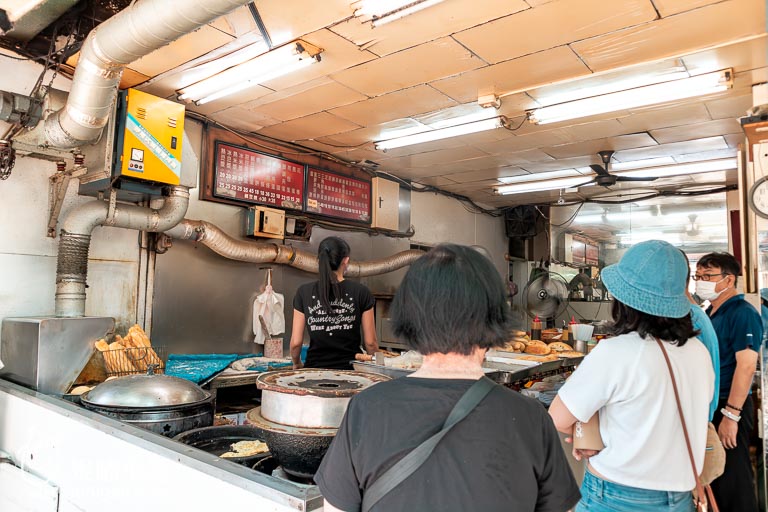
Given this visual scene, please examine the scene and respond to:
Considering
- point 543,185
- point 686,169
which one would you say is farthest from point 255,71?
point 686,169

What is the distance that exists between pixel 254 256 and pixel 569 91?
10.5 feet

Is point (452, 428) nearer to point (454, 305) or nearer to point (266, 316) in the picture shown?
point (454, 305)

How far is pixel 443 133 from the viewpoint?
202 inches

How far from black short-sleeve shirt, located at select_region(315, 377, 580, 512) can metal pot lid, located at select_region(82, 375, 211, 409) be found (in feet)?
5.26

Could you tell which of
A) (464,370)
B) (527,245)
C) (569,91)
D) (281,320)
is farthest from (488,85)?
(527,245)

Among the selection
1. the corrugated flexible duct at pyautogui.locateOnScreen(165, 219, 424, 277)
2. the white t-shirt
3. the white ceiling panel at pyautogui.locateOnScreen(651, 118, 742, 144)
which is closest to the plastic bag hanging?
the corrugated flexible duct at pyautogui.locateOnScreen(165, 219, 424, 277)

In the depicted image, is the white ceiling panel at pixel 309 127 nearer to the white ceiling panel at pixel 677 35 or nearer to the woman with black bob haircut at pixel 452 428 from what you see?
the white ceiling panel at pixel 677 35

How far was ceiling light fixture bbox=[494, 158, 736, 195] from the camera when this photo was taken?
5984 millimetres

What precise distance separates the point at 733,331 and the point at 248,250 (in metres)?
3.91

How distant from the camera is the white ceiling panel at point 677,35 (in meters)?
2.97

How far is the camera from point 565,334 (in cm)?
584

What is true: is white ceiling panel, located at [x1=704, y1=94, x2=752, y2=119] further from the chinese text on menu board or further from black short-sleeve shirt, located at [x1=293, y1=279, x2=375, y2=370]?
the chinese text on menu board

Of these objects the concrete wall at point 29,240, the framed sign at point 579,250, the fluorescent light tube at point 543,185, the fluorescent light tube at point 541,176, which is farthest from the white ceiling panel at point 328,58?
the framed sign at point 579,250

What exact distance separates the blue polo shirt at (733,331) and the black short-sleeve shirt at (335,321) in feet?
6.96
